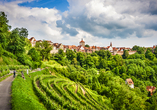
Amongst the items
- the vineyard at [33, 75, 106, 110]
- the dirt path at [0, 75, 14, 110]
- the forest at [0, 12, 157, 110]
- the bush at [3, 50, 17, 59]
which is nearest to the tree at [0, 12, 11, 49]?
the forest at [0, 12, 157, 110]

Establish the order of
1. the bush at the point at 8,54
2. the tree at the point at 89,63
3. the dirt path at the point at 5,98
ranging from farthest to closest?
the tree at the point at 89,63
the bush at the point at 8,54
the dirt path at the point at 5,98

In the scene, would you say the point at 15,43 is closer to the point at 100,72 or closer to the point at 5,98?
the point at 5,98

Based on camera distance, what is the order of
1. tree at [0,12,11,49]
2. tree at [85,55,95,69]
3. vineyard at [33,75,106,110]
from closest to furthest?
1. vineyard at [33,75,106,110]
2. tree at [0,12,11,49]
3. tree at [85,55,95,69]

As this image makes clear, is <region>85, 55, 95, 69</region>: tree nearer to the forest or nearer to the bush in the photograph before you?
the forest

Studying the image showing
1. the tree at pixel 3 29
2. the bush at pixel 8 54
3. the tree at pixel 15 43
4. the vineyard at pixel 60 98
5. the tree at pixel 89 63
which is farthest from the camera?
the tree at pixel 89 63

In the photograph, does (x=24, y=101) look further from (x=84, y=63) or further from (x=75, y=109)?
(x=84, y=63)

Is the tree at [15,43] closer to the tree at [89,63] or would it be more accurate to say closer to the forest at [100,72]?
the forest at [100,72]

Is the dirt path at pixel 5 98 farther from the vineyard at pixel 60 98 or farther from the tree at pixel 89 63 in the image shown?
the tree at pixel 89 63

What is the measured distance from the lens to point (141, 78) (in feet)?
225

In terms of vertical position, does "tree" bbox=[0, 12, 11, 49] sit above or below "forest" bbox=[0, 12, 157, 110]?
above

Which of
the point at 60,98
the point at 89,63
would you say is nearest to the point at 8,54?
the point at 60,98

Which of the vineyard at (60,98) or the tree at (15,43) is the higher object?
the tree at (15,43)

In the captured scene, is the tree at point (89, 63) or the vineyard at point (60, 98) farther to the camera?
the tree at point (89, 63)

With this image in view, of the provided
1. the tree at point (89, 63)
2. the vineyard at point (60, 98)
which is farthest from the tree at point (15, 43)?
the tree at point (89, 63)
